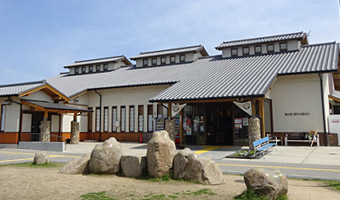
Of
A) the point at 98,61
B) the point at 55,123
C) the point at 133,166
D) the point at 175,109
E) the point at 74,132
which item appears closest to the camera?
the point at 133,166

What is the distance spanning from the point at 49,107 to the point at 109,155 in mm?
11578

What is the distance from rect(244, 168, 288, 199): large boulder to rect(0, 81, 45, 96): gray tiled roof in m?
17.7

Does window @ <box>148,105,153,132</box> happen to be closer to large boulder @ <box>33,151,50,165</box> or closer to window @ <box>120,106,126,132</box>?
window @ <box>120,106,126,132</box>

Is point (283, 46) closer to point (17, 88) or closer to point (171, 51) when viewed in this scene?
point (171, 51)

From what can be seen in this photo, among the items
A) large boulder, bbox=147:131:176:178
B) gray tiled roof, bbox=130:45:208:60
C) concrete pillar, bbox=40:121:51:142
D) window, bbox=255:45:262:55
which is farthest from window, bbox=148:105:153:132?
large boulder, bbox=147:131:176:178

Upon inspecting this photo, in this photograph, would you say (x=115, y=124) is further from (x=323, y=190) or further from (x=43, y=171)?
(x=323, y=190)

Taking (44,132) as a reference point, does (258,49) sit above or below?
above

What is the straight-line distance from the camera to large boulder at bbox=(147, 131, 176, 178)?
322 inches

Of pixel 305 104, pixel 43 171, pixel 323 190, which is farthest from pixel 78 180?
pixel 305 104

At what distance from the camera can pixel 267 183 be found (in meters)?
5.73

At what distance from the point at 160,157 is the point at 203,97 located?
29.6ft

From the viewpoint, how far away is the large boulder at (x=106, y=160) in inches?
355

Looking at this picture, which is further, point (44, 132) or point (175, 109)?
point (44, 132)

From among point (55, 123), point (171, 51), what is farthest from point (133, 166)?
point (171, 51)
